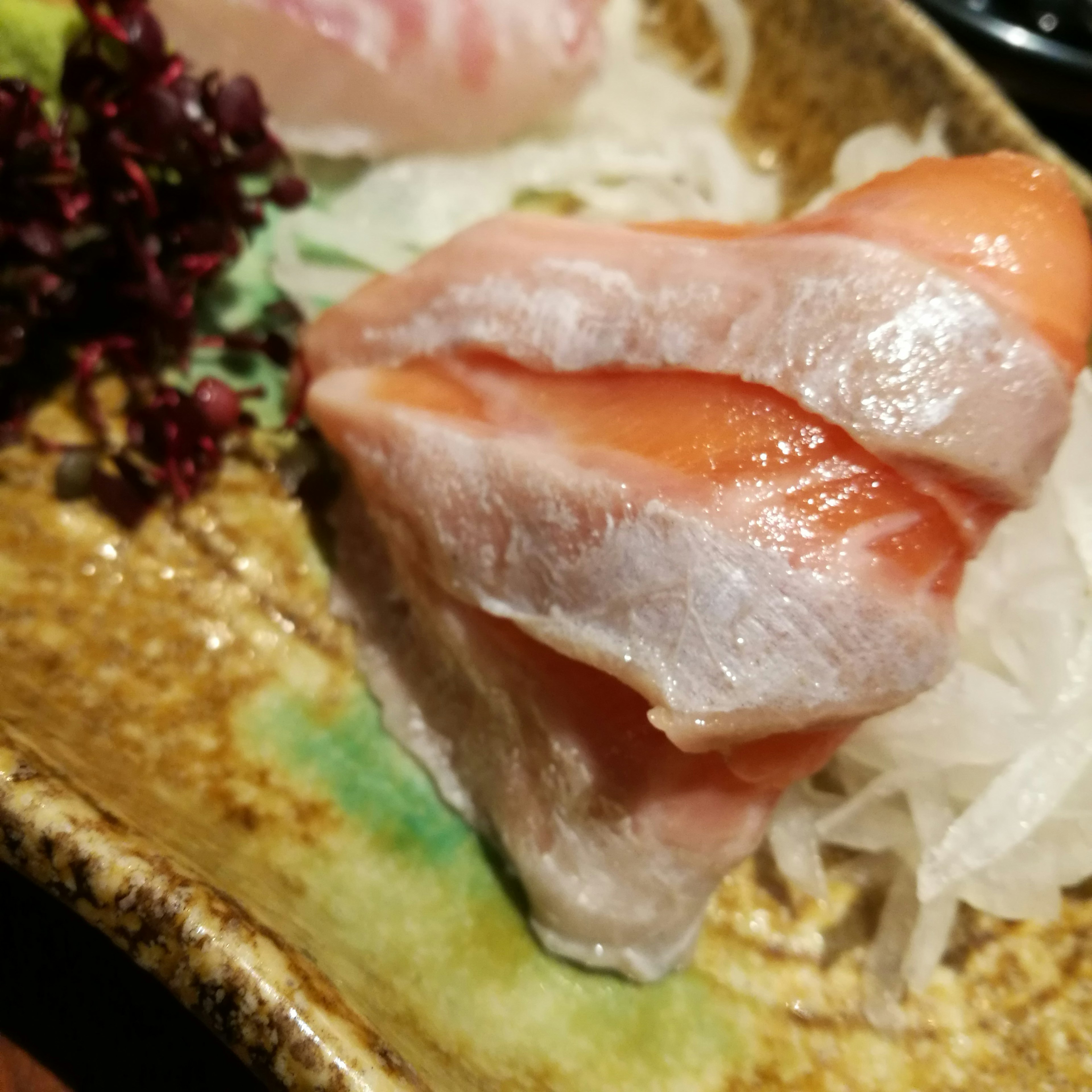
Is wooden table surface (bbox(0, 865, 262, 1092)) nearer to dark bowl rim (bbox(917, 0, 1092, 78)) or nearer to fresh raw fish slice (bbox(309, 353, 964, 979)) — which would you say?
fresh raw fish slice (bbox(309, 353, 964, 979))

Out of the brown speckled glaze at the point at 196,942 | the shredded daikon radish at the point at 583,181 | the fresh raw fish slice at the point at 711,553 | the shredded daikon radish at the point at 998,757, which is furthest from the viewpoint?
the shredded daikon radish at the point at 583,181

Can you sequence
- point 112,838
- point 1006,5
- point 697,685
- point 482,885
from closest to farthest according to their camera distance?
1. point 112,838
2. point 697,685
3. point 482,885
4. point 1006,5

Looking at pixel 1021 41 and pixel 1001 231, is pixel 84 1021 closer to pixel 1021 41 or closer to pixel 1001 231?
pixel 1001 231

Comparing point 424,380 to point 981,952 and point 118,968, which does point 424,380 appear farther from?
point 981,952

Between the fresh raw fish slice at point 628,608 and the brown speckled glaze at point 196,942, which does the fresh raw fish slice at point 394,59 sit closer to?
the fresh raw fish slice at point 628,608

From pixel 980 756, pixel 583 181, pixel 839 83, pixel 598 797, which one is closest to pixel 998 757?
pixel 980 756

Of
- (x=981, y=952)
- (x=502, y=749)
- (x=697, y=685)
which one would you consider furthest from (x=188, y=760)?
(x=981, y=952)

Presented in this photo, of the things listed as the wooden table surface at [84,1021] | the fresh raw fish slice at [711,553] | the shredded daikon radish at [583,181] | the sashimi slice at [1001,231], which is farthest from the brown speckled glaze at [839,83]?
the wooden table surface at [84,1021]
